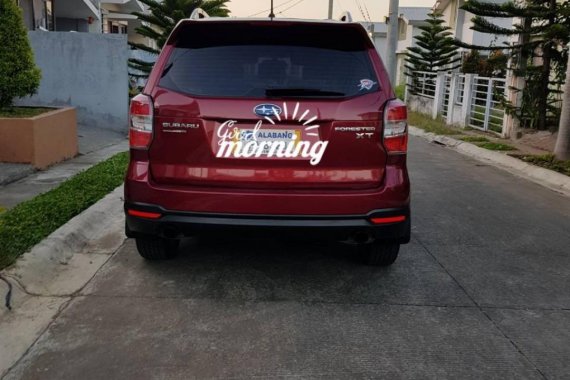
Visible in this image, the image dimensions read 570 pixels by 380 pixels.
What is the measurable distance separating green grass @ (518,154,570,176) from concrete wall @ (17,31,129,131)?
27.8 feet

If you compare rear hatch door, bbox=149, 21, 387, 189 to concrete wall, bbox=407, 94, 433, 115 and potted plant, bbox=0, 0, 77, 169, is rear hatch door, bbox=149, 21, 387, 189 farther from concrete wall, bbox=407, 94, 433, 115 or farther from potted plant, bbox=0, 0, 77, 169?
concrete wall, bbox=407, 94, 433, 115

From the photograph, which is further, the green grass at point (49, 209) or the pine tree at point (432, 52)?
the pine tree at point (432, 52)

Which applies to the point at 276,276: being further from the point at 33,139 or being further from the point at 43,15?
the point at 43,15

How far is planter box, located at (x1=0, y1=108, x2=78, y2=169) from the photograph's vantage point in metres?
7.98

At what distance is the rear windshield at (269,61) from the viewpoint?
3922mm

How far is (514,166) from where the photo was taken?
423 inches

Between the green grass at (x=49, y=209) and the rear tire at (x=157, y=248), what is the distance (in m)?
0.86

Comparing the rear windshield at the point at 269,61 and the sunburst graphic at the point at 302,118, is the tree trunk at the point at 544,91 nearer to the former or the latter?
the rear windshield at the point at 269,61

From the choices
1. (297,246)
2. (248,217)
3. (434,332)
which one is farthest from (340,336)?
(297,246)

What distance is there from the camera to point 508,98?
47.6 ft

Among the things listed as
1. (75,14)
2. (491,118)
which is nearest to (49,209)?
(491,118)

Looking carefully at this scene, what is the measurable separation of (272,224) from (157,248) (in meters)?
1.29

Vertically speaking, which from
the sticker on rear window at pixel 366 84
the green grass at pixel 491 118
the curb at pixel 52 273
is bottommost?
the curb at pixel 52 273

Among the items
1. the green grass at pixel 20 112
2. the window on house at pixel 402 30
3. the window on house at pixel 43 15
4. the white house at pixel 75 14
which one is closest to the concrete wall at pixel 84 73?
the green grass at pixel 20 112
